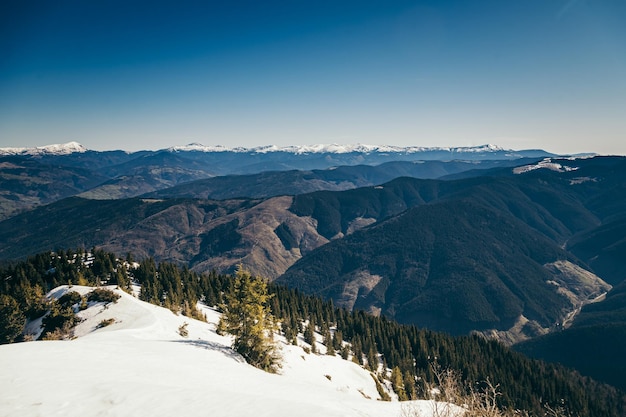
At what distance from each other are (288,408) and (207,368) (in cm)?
1437

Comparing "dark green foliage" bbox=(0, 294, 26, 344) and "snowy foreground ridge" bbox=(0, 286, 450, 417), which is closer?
"snowy foreground ridge" bbox=(0, 286, 450, 417)

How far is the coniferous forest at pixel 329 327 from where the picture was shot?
77750 millimetres

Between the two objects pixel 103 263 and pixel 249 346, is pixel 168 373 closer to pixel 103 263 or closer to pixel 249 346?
pixel 249 346

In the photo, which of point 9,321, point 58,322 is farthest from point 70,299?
point 9,321

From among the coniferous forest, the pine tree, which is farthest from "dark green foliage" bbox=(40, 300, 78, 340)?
the pine tree

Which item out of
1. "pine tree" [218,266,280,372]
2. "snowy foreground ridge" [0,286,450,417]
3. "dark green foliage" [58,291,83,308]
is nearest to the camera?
"snowy foreground ridge" [0,286,450,417]

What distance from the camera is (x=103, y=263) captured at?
91000mm

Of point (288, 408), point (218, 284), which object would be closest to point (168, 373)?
point (288, 408)

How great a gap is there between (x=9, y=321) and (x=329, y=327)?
8726 cm

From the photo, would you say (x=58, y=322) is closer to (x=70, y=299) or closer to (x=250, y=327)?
(x=70, y=299)

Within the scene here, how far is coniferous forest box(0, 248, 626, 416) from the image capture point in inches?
3061

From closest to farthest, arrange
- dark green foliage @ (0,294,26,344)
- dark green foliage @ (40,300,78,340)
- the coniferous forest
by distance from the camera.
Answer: dark green foliage @ (40,300,78,340)
dark green foliage @ (0,294,26,344)
the coniferous forest

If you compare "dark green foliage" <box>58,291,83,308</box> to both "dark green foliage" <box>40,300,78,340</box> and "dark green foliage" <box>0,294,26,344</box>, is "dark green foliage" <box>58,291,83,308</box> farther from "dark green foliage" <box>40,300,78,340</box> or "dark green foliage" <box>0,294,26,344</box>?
"dark green foliage" <box>0,294,26,344</box>

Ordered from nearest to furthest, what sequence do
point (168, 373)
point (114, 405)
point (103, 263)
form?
1. point (114, 405)
2. point (168, 373)
3. point (103, 263)
